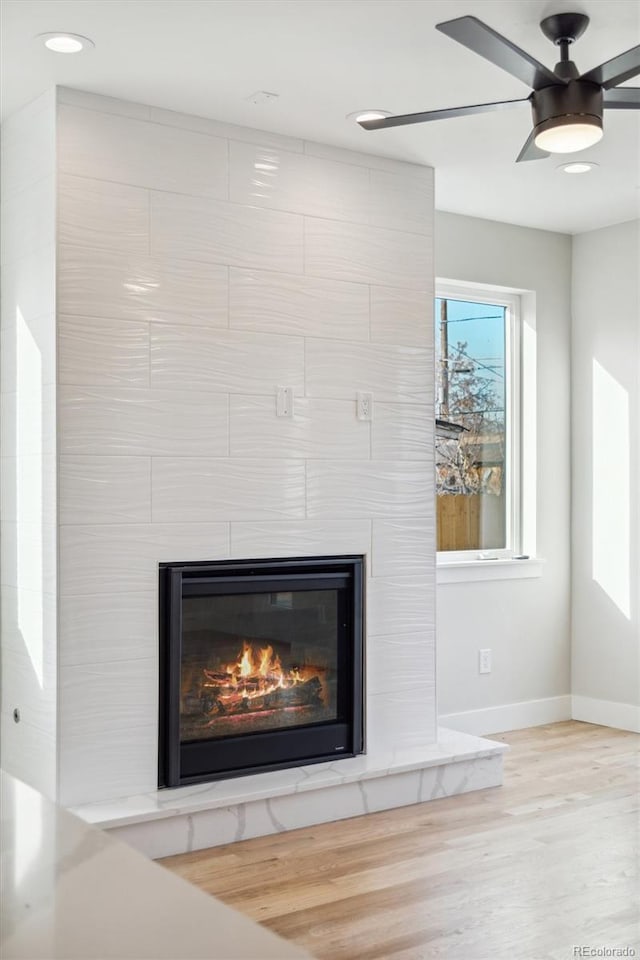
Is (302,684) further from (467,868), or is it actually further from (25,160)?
(25,160)

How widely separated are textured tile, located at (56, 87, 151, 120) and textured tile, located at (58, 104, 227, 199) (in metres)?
0.02

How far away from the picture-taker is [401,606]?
4.14m

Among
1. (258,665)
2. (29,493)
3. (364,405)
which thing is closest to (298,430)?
(364,405)

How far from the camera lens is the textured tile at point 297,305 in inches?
148

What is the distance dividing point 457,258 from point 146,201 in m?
2.06

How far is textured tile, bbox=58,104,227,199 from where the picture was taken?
3.38 metres

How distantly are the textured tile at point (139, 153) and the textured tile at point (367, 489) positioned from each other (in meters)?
1.15

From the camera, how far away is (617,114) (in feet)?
12.0

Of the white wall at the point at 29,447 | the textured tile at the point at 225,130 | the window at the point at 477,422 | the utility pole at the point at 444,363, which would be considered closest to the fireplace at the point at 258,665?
the white wall at the point at 29,447

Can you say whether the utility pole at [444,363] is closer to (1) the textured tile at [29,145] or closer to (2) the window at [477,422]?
(2) the window at [477,422]

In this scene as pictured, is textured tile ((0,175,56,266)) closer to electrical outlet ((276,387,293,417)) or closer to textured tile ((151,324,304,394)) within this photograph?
textured tile ((151,324,304,394))

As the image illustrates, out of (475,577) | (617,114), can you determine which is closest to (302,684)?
(475,577)

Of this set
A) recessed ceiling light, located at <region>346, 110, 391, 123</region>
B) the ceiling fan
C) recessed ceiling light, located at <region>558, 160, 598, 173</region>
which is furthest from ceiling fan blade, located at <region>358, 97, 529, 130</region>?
recessed ceiling light, located at <region>558, 160, 598, 173</region>

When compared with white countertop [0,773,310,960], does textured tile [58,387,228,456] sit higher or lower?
higher
